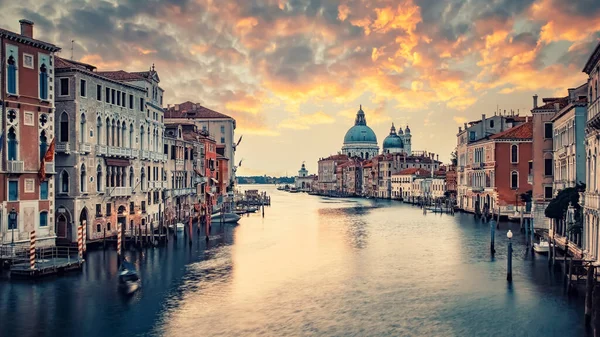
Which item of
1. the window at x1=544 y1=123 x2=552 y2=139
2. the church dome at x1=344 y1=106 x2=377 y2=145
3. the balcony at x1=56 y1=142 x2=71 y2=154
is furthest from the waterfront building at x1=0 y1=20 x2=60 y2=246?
the church dome at x1=344 y1=106 x2=377 y2=145

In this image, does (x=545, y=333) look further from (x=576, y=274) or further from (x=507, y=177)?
(x=507, y=177)

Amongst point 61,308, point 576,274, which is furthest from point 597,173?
point 61,308

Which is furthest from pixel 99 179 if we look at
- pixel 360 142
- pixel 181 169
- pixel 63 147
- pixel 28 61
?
pixel 360 142

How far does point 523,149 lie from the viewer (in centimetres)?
5500

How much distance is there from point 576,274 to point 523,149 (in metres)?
34.4

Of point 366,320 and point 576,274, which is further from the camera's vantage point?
point 576,274

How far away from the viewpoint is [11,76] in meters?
27.3

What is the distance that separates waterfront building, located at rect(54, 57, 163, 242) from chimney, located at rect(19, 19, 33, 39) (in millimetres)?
2972

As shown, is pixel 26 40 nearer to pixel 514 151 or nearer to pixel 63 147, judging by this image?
pixel 63 147

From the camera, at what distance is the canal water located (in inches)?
729

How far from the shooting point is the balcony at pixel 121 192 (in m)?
35.7

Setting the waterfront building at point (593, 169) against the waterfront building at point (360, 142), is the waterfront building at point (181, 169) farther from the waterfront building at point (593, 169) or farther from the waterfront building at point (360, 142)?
the waterfront building at point (360, 142)

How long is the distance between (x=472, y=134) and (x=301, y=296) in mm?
47749

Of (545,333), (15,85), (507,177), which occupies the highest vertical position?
(15,85)
